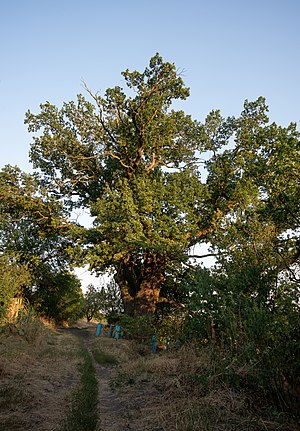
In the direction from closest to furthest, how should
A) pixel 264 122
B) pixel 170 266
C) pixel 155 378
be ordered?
1. pixel 155 378
2. pixel 170 266
3. pixel 264 122

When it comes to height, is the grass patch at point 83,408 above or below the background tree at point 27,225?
below

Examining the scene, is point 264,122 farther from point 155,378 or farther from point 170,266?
point 155,378

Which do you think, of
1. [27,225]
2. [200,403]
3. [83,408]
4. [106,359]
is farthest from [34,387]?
[27,225]

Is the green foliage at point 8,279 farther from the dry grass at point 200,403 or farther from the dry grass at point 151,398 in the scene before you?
the dry grass at point 200,403

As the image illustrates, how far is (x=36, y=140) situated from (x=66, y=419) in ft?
61.3

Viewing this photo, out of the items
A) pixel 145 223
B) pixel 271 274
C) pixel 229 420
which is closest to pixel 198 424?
pixel 229 420

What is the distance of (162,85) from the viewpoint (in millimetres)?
19781

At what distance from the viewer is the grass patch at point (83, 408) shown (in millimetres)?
4963

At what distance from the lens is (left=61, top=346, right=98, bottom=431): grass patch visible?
4.96 meters

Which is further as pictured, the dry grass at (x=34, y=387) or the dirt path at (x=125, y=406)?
the dirt path at (x=125, y=406)

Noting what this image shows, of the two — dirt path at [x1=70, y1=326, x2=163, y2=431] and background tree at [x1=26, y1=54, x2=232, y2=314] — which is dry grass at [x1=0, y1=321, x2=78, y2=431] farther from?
background tree at [x1=26, y1=54, x2=232, y2=314]

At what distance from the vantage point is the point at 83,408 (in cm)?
597

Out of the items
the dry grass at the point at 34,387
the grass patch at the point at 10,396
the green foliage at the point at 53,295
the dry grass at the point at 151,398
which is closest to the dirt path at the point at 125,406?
the dry grass at the point at 151,398

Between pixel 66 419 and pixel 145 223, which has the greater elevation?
pixel 145 223
